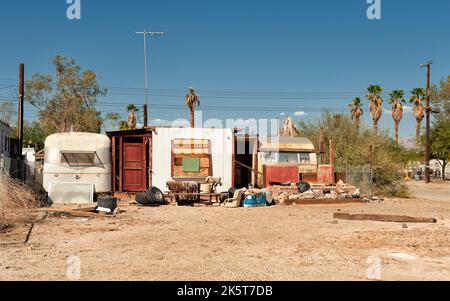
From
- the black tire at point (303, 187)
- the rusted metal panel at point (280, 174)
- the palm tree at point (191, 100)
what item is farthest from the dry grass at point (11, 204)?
the palm tree at point (191, 100)

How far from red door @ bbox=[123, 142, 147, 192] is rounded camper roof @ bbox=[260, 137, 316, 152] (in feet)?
19.3

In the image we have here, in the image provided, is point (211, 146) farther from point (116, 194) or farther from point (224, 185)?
point (116, 194)

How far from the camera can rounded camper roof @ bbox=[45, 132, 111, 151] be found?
64.3 ft

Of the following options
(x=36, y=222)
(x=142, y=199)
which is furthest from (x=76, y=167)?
(x=36, y=222)

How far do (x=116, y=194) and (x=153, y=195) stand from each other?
11.2ft

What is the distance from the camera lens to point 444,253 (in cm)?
894

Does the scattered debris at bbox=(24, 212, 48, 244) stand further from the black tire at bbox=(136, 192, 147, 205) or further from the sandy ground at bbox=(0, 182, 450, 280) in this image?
the black tire at bbox=(136, 192, 147, 205)

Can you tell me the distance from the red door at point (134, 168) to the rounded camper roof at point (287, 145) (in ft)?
19.3

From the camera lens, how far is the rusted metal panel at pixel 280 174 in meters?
23.4

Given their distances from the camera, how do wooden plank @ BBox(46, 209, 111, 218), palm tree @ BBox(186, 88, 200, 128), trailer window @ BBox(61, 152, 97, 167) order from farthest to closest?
palm tree @ BBox(186, 88, 200, 128)
trailer window @ BBox(61, 152, 97, 167)
wooden plank @ BBox(46, 209, 111, 218)

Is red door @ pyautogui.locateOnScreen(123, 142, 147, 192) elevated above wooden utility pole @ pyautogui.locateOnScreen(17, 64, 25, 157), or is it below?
below

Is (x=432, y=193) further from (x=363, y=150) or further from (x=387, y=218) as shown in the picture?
(x=387, y=218)

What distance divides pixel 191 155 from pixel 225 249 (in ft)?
41.4

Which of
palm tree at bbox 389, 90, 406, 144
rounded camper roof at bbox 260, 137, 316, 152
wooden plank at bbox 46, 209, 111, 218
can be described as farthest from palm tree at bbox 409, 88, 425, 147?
wooden plank at bbox 46, 209, 111, 218
